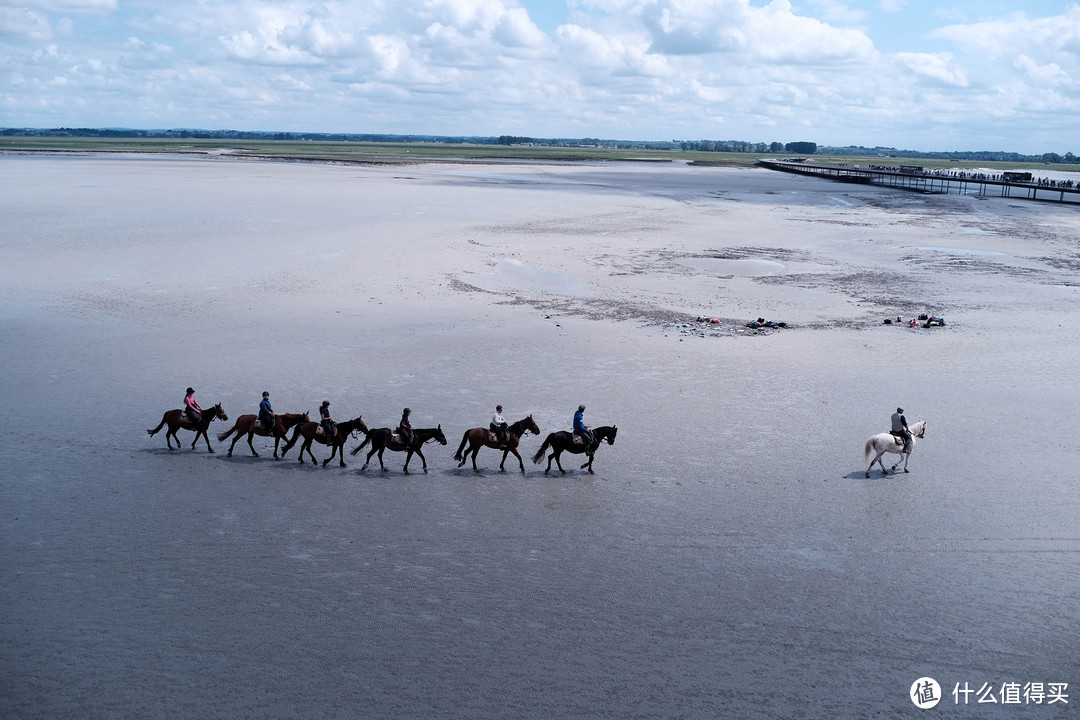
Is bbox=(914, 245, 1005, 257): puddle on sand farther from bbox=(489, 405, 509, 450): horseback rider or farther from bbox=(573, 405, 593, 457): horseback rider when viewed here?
bbox=(489, 405, 509, 450): horseback rider

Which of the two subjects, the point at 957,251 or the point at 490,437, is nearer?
the point at 490,437

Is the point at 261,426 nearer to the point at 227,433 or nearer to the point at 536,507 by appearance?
the point at 227,433

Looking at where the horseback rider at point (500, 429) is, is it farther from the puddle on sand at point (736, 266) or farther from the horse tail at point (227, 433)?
the puddle on sand at point (736, 266)

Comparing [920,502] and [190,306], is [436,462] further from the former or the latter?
[190,306]

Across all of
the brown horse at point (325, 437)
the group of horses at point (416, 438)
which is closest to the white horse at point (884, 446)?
the group of horses at point (416, 438)

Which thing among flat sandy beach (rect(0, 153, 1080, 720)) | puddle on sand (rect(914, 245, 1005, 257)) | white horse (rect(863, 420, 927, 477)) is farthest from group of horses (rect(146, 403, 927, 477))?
puddle on sand (rect(914, 245, 1005, 257))

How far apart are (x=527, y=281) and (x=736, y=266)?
11.1 metres

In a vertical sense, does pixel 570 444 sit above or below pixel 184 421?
below

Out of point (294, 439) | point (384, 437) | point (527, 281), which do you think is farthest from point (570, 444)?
point (527, 281)

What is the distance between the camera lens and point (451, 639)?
9.83 meters

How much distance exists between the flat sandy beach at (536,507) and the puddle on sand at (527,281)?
36 centimetres

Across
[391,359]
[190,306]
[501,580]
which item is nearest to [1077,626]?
[501,580]

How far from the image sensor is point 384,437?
581 inches

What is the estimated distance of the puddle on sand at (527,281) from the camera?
31.8 meters
